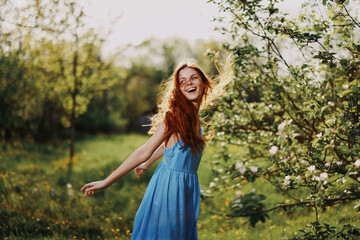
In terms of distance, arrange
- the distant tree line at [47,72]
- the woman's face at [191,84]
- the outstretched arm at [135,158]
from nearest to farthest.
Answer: the outstretched arm at [135,158]
the woman's face at [191,84]
the distant tree line at [47,72]

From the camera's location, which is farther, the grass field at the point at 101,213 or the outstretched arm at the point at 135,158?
the grass field at the point at 101,213

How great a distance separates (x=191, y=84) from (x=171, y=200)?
2.77ft

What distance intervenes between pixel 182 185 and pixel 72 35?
6.80 m

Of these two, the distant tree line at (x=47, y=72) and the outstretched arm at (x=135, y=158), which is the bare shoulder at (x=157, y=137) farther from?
the distant tree line at (x=47, y=72)

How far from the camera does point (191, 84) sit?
2.42 m

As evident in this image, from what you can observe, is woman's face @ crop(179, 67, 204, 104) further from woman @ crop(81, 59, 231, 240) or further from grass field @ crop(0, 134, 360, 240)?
grass field @ crop(0, 134, 360, 240)

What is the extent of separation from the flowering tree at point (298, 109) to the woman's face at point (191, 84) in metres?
0.64

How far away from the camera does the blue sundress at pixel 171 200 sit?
2.16 metres

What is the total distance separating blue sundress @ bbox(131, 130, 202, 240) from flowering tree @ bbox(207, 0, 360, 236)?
0.54 metres

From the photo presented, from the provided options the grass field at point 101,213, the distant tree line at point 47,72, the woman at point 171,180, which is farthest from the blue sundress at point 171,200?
the distant tree line at point 47,72

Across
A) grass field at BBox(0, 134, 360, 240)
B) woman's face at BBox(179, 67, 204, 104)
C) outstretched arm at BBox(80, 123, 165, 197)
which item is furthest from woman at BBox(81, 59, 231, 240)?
grass field at BBox(0, 134, 360, 240)


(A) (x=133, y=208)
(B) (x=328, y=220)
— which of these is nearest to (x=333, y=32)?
(B) (x=328, y=220)

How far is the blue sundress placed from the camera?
Answer: 2156 millimetres

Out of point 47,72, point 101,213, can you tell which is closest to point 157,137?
point 101,213
